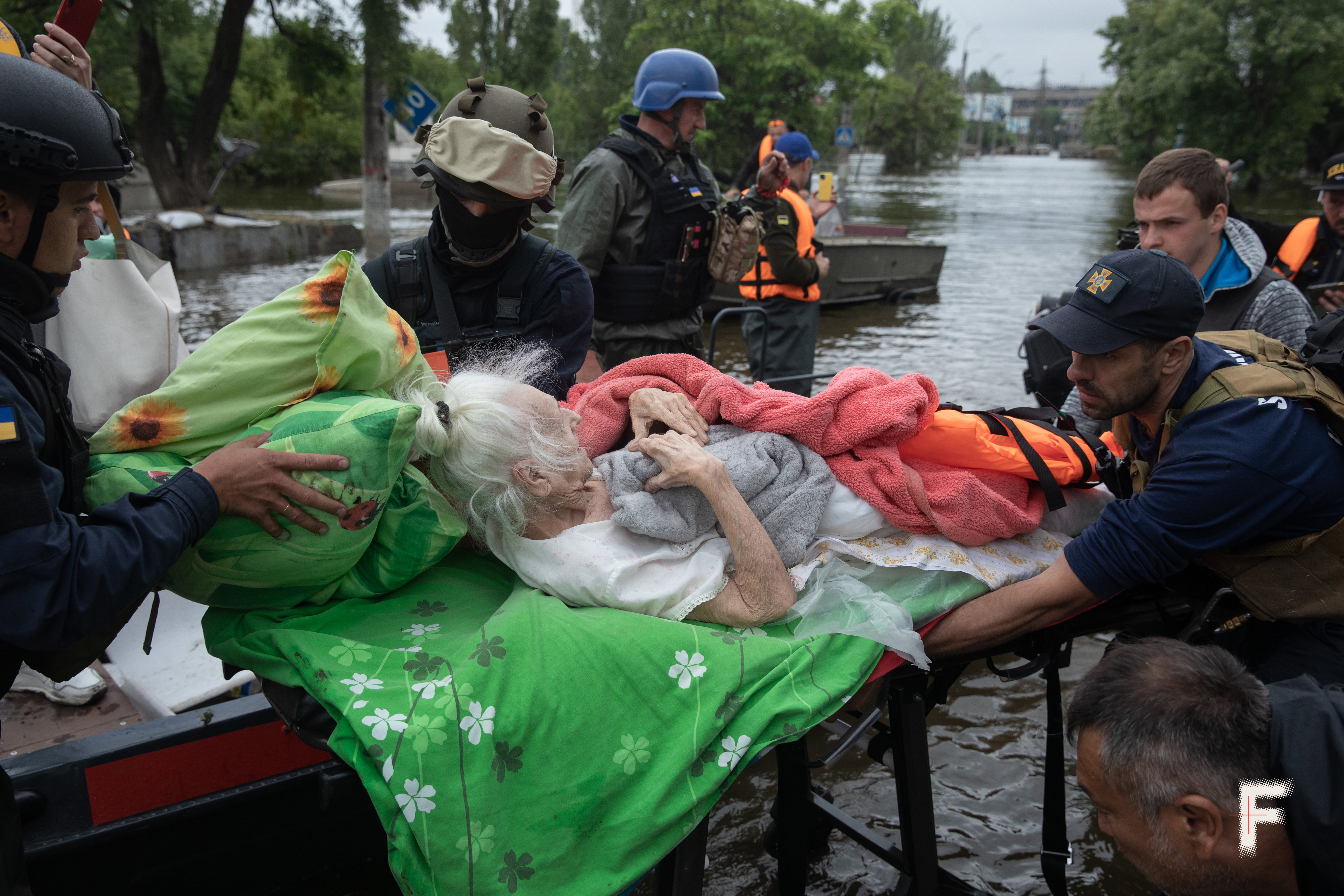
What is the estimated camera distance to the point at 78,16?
2.64 m

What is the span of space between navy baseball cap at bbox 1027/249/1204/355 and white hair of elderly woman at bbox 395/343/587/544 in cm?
134

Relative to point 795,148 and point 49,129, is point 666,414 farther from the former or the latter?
point 795,148

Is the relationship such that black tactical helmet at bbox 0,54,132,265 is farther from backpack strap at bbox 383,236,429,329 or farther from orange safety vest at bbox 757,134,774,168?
orange safety vest at bbox 757,134,774,168

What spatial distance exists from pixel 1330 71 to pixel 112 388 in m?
48.9

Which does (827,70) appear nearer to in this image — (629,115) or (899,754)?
(629,115)

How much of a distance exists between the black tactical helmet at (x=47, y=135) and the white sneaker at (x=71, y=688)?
2181mm

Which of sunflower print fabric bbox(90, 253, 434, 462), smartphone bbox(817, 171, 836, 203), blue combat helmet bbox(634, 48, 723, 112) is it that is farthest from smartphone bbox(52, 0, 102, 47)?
smartphone bbox(817, 171, 836, 203)

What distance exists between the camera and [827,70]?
28922 millimetres

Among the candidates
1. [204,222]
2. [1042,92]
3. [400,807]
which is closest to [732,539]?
[400,807]

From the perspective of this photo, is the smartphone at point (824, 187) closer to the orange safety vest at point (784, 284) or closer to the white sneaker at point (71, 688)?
the orange safety vest at point (784, 284)

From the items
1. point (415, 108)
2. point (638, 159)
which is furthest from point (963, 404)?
point (415, 108)

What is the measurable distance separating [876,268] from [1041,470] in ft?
35.5

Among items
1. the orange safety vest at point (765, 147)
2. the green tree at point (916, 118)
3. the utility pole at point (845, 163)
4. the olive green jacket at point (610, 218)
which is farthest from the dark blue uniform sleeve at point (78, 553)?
the green tree at point (916, 118)

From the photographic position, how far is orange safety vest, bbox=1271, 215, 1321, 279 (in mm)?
5125
